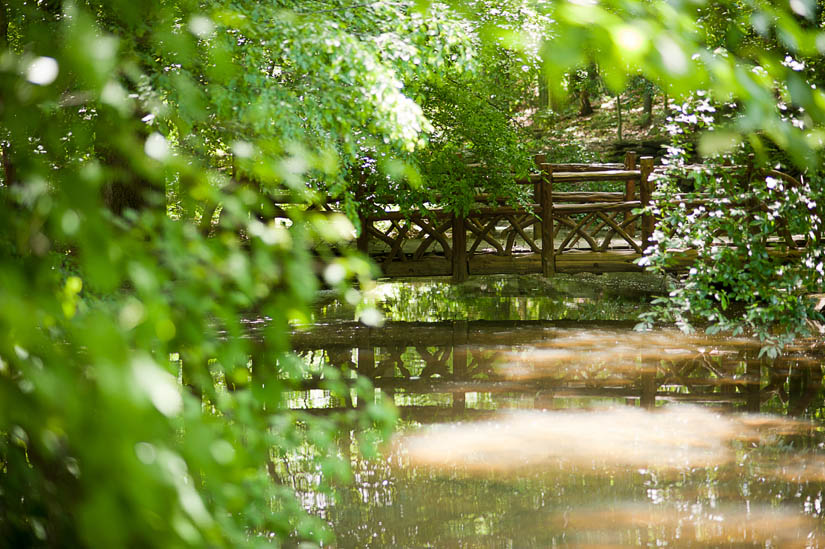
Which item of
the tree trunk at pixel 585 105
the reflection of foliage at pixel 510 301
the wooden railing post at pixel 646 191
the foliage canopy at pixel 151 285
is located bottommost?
the reflection of foliage at pixel 510 301

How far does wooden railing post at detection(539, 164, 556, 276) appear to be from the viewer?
11.6 metres

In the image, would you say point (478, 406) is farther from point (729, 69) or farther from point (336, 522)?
point (729, 69)

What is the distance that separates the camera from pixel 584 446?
18.1ft

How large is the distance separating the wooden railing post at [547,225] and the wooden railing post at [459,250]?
3.96ft

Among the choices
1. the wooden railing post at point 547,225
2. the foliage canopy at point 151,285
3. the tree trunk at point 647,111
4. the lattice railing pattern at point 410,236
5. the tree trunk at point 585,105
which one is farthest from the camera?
the tree trunk at point 585,105

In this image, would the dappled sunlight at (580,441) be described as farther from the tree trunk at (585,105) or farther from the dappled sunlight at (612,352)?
the tree trunk at (585,105)

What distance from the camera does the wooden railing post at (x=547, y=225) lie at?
11.6m

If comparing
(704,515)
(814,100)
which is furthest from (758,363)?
(814,100)

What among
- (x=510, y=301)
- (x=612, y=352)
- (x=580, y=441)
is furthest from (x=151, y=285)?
(x=510, y=301)

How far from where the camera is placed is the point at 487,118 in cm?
984

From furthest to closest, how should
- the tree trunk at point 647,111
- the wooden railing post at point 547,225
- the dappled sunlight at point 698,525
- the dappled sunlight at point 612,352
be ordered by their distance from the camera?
the tree trunk at point 647,111 < the wooden railing post at point 547,225 < the dappled sunlight at point 612,352 < the dappled sunlight at point 698,525

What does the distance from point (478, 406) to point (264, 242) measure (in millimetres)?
5696

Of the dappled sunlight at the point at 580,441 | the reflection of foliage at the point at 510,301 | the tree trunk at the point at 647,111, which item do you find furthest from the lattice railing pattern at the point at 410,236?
the tree trunk at the point at 647,111

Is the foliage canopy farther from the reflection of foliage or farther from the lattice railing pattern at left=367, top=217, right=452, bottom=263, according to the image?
the lattice railing pattern at left=367, top=217, right=452, bottom=263
